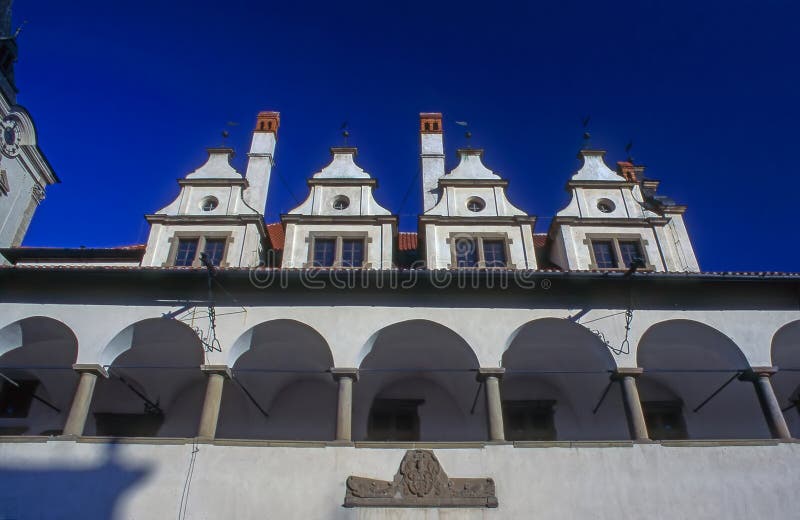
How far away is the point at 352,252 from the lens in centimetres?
1503

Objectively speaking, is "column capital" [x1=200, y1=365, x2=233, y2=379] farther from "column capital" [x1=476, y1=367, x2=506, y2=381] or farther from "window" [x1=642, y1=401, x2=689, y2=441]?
"window" [x1=642, y1=401, x2=689, y2=441]

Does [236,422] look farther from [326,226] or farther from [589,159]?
[589,159]

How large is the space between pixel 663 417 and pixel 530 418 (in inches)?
130

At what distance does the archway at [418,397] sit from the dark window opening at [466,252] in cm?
259

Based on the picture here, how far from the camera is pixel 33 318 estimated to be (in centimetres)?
1215

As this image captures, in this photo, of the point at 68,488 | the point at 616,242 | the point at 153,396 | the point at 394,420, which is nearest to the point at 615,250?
the point at 616,242

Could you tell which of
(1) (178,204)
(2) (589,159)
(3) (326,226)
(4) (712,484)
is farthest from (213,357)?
(2) (589,159)

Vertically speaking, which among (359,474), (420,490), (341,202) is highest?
(341,202)

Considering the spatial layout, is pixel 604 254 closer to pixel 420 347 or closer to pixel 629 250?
pixel 629 250

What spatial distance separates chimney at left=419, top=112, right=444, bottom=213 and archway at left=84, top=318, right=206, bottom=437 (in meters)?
7.47

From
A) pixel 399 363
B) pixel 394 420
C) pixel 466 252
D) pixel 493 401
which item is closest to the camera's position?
pixel 493 401

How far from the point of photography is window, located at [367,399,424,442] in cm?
1356

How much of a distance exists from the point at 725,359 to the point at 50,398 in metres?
15.8

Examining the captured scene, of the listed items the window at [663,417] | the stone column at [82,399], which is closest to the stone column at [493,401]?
the window at [663,417]
